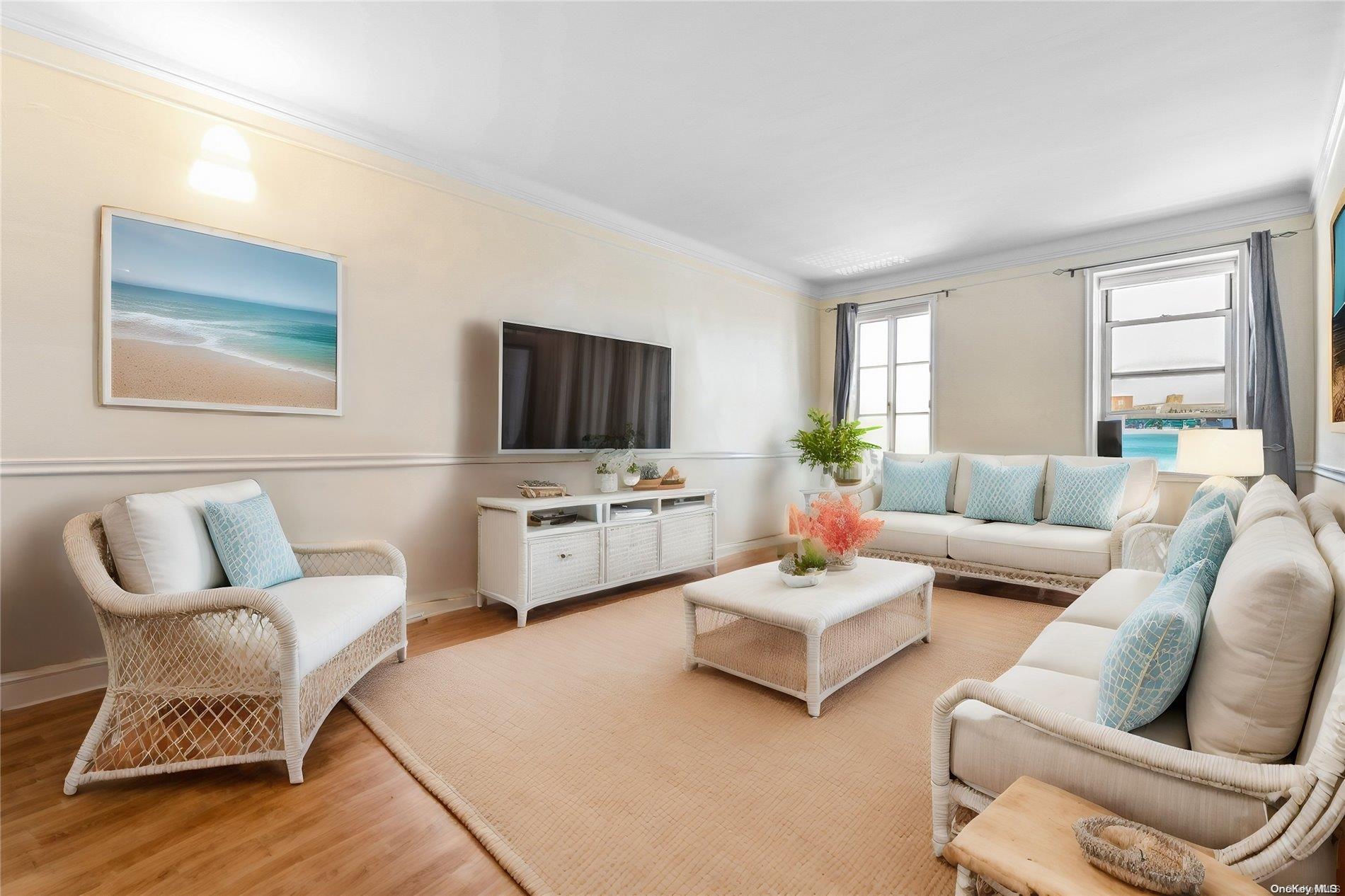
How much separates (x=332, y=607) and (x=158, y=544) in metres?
0.57

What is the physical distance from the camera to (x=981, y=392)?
5191 mm

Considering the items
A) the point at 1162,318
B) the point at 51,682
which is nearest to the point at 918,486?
the point at 1162,318

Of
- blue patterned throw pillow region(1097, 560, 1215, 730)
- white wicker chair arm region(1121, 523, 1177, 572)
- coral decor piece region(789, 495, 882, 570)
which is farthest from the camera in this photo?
white wicker chair arm region(1121, 523, 1177, 572)

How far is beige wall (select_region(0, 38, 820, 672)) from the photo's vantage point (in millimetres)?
2303

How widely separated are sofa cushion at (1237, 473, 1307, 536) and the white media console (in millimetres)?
2799

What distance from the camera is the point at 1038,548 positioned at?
3.62 metres

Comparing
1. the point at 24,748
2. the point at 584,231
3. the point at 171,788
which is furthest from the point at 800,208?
Result: the point at 24,748

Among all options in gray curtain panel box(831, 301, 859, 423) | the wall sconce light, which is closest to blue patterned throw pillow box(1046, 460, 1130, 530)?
gray curtain panel box(831, 301, 859, 423)

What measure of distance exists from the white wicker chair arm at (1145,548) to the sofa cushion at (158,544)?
4.14 m

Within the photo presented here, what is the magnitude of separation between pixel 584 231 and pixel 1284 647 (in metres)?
3.96

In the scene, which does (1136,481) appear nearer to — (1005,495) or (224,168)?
(1005,495)

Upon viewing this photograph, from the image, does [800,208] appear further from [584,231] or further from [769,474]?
[769,474]

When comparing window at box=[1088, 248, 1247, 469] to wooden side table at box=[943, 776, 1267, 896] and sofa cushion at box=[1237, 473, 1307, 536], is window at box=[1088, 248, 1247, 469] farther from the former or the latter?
wooden side table at box=[943, 776, 1267, 896]

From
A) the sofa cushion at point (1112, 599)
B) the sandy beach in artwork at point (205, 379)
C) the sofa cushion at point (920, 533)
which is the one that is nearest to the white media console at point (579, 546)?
the sandy beach in artwork at point (205, 379)
